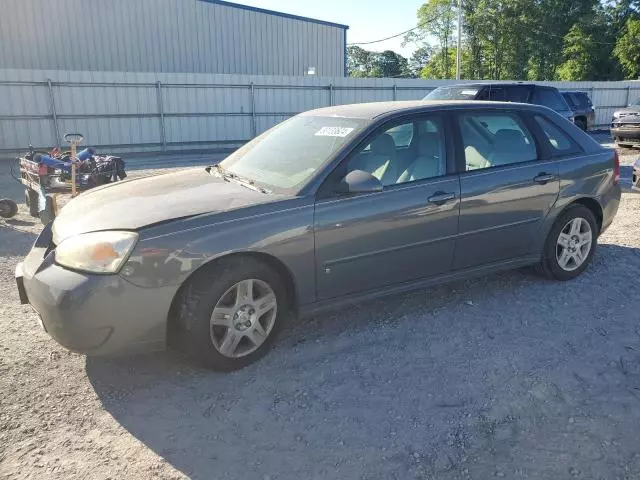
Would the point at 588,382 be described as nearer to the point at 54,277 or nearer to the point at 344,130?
the point at 344,130

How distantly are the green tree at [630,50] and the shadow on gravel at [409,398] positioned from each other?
132 feet

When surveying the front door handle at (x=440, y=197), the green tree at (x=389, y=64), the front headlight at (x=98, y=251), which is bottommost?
the front headlight at (x=98, y=251)

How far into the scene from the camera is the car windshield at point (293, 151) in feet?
12.1

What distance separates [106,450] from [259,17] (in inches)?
890

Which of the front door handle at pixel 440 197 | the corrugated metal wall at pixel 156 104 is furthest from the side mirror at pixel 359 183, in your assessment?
the corrugated metal wall at pixel 156 104

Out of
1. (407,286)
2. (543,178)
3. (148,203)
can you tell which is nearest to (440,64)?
(543,178)

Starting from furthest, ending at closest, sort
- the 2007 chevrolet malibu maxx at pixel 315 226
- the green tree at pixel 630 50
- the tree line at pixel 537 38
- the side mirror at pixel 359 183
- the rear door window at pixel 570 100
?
the tree line at pixel 537 38
the green tree at pixel 630 50
the rear door window at pixel 570 100
the side mirror at pixel 359 183
the 2007 chevrolet malibu maxx at pixel 315 226

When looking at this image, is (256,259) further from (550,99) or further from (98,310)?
(550,99)

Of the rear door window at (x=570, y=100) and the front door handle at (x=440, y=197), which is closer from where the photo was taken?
the front door handle at (x=440, y=197)

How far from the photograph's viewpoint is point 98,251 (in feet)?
9.73

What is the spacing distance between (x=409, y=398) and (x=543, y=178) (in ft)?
7.80

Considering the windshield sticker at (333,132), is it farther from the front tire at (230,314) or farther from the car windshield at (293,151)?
the front tire at (230,314)

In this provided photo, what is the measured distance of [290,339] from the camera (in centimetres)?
380

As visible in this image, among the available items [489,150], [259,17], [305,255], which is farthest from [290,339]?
[259,17]
